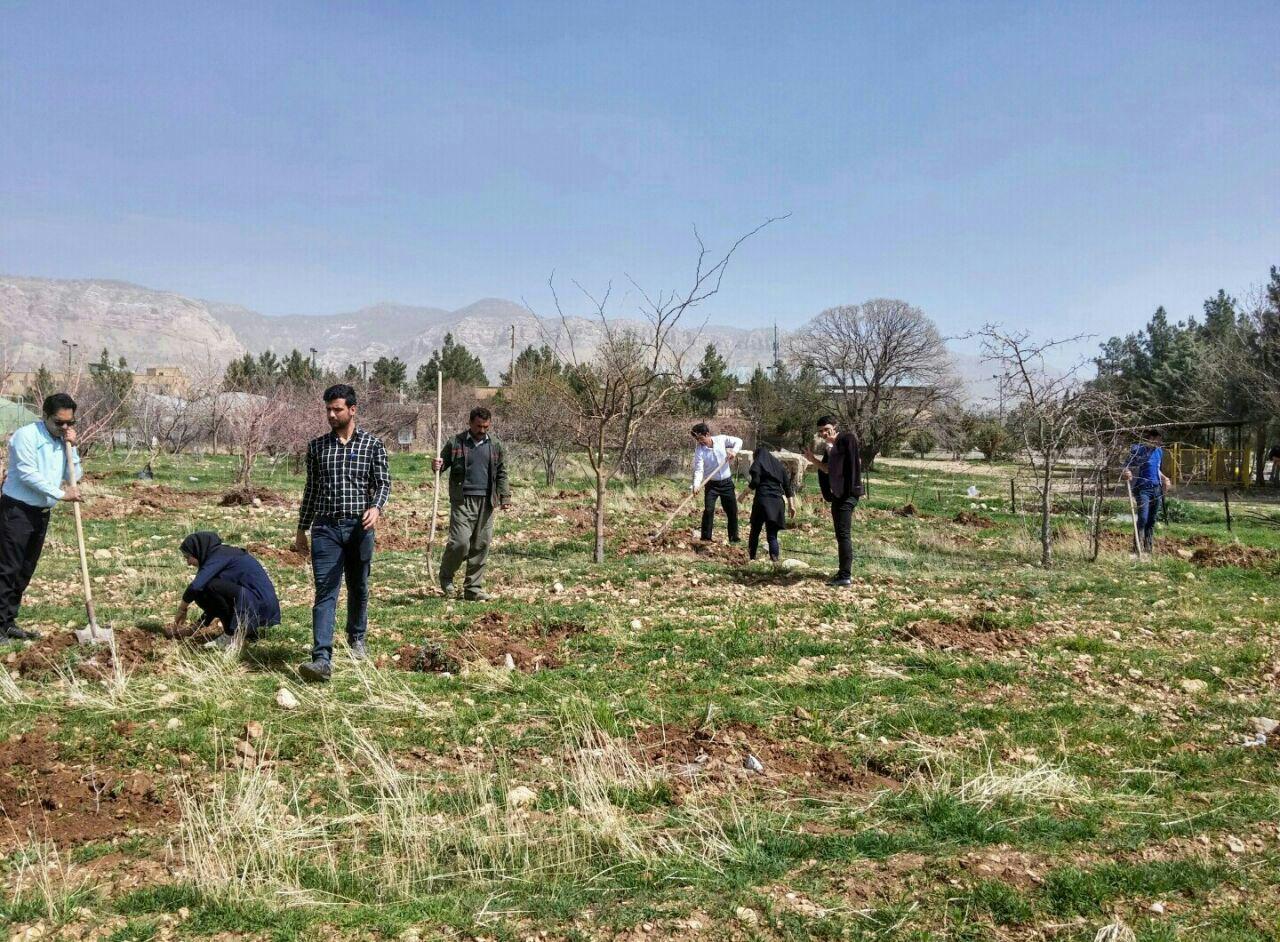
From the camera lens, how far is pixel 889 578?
9.94m

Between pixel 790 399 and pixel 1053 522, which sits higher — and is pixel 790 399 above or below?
above

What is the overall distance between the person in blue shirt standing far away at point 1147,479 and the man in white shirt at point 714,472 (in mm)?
5591

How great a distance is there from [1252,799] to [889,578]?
18.6 ft

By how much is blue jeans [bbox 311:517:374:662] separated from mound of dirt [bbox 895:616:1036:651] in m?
4.22

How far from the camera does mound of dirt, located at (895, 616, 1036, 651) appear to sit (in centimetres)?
704

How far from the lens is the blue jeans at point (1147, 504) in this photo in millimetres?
12977

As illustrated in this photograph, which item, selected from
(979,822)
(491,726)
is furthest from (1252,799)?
(491,726)

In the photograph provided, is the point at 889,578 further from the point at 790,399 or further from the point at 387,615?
the point at 790,399

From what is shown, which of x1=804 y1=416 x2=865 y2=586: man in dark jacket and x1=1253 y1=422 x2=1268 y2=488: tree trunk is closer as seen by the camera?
x1=804 y1=416 x2=865 y2=586: man in dark jacket

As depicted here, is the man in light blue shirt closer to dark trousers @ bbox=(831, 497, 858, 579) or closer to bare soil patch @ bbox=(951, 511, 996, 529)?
dark trousers @ bbox=(831, 497, 858, 579)

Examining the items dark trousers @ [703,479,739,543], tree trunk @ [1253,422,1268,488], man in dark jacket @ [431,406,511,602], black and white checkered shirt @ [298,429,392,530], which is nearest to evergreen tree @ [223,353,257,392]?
dark trousers @ [703,479,739,543]

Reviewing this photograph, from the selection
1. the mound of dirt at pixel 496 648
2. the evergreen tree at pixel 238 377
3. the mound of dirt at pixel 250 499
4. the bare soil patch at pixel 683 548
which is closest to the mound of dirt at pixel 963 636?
the mound of dirt at pixel 496 648

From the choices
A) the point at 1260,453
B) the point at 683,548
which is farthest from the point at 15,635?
the point at 1260,453

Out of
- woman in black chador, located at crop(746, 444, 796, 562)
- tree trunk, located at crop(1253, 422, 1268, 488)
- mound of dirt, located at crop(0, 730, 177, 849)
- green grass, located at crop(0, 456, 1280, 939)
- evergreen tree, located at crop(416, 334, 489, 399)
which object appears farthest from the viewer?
evergreen tree, located at crop(416, 334, 489, 399)
